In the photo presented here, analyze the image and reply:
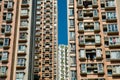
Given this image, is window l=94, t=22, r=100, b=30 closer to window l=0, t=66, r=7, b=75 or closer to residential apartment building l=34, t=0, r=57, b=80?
window l=0, t=66, r=7, b=75

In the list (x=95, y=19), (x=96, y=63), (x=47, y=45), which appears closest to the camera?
(x=96, y=63)

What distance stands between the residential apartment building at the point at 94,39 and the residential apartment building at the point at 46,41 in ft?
141

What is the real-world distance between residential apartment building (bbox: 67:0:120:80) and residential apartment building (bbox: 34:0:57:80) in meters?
42.9

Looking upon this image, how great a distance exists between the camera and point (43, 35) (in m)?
109

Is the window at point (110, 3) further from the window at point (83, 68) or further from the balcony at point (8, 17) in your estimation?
the balcony at point (8, 17)

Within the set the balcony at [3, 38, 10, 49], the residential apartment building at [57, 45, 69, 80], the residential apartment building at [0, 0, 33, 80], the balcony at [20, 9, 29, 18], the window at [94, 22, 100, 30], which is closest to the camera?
the residential apartment building at [0, 0, 33, 80]

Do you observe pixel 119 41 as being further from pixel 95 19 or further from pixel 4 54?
pixel 4 54

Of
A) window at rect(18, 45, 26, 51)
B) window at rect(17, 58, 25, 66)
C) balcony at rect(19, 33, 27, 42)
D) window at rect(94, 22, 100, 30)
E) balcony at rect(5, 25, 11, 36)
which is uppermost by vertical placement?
window at rect(94, 22, 100, 30)

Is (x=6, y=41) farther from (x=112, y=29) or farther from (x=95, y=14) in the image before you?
(x=112, y=29)

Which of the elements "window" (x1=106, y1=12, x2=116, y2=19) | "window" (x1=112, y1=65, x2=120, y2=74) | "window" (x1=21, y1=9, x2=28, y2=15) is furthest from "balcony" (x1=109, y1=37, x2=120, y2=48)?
"window" (x1=21, y1=9, x2=28, y2=15)

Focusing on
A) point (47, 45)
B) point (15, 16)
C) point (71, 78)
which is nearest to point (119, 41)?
point (71, 78)

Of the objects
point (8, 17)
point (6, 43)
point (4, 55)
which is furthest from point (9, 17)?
point (4, 55)

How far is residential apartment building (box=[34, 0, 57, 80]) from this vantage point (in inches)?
4134

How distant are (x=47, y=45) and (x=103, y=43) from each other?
2007 inches
